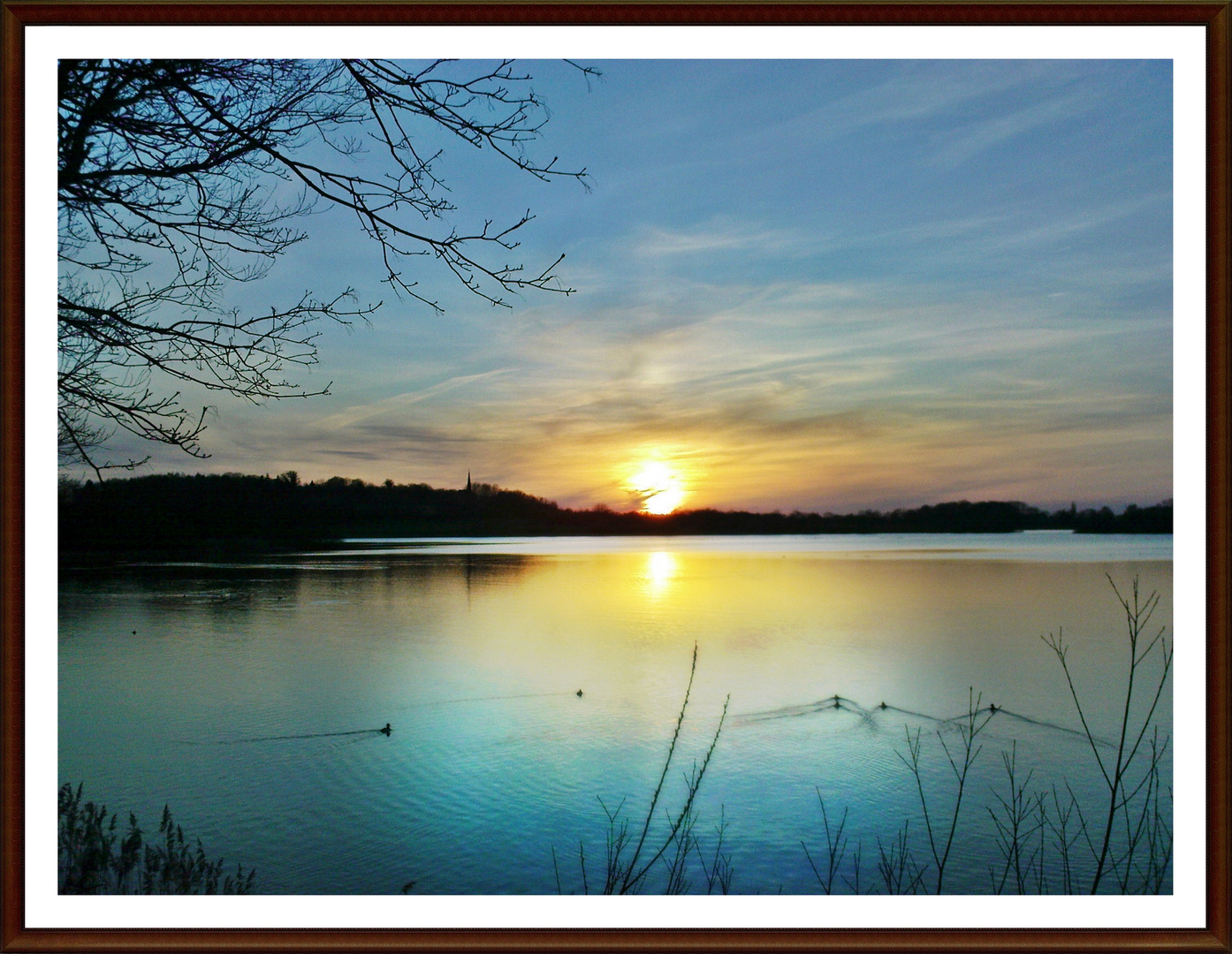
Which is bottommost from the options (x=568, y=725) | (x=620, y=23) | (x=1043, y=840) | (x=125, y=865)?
(x=568, y=725)

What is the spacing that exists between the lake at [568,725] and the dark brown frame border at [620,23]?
2.55 ft

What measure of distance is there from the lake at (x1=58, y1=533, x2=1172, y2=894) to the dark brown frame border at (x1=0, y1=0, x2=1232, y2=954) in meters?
0.78

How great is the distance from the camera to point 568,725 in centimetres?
633

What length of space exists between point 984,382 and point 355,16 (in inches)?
221

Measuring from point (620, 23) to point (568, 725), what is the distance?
18.1 ft

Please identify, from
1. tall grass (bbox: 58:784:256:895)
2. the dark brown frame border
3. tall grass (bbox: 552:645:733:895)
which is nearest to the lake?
tall grass (bbox: 552:645:733:895)

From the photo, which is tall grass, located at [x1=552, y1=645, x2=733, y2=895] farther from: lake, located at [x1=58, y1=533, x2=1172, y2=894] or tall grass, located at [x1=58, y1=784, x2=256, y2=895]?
tall grass, located at [x1=58, y1=784, x2=256, y2=895]

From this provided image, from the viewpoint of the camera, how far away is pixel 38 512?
2.10 meters

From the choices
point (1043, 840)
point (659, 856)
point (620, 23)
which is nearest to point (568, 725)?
point (659, 856)

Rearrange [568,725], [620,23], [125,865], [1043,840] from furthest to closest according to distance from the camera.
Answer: [568,725], [1043,840], [125,865], [620,23]

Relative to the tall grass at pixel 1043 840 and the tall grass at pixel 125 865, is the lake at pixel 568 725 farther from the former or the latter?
→ the tall grass at pixel 125 865

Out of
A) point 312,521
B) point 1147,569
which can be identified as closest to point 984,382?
point 312,521

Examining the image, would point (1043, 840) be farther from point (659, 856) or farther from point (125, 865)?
point (125, 865)

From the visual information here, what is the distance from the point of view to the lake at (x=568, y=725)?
13.3 ft
